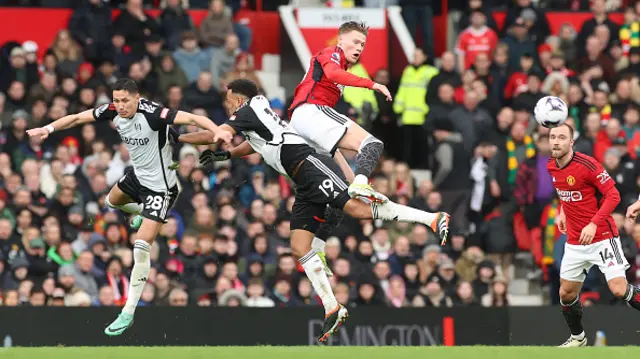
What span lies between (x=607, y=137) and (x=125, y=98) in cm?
862

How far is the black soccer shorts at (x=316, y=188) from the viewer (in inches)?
585

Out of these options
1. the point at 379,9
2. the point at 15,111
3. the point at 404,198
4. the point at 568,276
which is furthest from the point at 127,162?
the point at 568,276

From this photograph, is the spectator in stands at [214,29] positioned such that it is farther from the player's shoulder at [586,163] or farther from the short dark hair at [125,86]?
the player's shoulder at [586,163]

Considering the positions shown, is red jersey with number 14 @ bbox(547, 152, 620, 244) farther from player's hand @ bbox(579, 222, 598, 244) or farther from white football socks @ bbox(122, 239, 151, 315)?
white football socks @ bbox(122, 239, 151, 315)

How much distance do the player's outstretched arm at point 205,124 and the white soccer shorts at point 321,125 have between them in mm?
988

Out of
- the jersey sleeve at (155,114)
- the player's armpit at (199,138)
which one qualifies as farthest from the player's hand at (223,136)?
the jersey sleeve at (155,114)

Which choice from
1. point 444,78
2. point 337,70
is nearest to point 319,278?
point 337,70

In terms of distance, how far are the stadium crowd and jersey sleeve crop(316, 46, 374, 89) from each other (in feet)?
15.9

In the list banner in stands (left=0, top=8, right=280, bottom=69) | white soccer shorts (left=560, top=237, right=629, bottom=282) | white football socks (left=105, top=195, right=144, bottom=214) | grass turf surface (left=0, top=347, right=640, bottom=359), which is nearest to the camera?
grass turf surface (left=0, top=347, right=640, bottom=359)

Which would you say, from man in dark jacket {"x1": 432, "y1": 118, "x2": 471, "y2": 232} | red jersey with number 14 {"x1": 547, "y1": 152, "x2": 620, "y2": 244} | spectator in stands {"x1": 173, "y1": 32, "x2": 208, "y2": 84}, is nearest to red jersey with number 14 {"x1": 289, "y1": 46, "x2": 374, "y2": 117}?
red jersey with number 14 {"x1": 547, "y1": 152, "x2": 620, "y2": 244}

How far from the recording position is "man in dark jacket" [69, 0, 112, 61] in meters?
22.0

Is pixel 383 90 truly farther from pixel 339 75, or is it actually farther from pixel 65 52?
pixel 65 52

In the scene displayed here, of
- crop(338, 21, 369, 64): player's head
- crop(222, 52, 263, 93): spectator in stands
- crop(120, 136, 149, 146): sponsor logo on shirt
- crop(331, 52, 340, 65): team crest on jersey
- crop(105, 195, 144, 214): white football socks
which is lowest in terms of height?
crop(105, 195, 144, 214): white football socks

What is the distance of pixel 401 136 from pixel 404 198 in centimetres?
188
